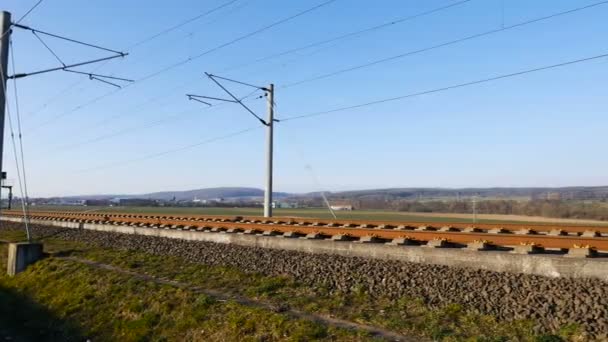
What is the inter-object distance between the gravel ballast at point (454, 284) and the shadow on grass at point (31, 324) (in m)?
3.95

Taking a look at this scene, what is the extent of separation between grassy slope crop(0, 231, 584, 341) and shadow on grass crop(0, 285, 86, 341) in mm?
49

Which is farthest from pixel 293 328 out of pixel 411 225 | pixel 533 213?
pixel 533 213

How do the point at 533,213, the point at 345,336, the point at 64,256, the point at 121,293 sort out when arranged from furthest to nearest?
the point at 533,213 → the point at 64,256 → the point at 121,293 → the point at 345,336

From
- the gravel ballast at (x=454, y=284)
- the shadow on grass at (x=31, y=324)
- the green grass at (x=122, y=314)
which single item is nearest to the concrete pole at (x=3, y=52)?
the green grass at (x=122, y=314)

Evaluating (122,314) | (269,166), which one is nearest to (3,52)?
(269,166)

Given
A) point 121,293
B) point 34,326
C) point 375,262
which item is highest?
point 375,262

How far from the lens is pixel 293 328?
870 cm

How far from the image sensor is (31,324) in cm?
1334

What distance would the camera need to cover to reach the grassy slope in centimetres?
817

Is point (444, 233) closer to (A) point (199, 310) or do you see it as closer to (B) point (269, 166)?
(A) point (199, 310)

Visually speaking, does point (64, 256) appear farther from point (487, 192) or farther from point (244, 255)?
point (487, 192)

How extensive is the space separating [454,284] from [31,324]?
10.5 metres

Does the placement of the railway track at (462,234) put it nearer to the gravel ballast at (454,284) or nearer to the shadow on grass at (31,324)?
the gravel ballast at (454,284)

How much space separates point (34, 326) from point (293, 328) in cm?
802
